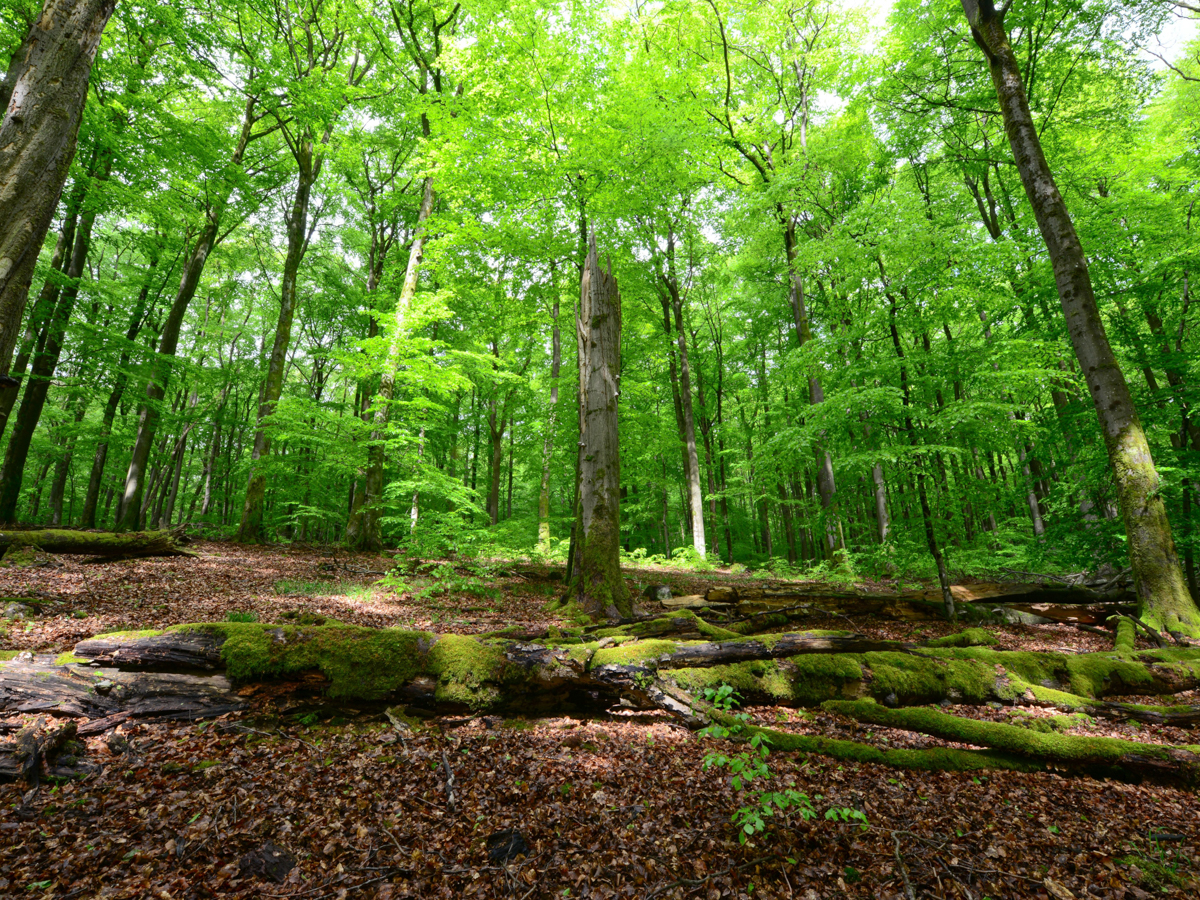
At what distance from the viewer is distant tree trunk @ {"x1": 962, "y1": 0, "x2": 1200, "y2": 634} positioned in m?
6.24

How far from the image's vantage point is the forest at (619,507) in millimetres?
2912

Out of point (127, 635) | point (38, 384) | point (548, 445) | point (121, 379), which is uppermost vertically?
point (121, 379)

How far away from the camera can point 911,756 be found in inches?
149

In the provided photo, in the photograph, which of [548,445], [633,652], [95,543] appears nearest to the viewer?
[633,652]

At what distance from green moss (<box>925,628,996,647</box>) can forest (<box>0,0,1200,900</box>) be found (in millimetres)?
52

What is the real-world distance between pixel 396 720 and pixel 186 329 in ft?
104

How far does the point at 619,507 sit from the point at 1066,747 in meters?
6.34

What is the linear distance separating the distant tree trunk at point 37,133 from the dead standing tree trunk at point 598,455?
6.25 metres

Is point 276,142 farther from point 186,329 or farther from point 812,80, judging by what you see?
point 812,80

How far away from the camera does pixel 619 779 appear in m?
3.55

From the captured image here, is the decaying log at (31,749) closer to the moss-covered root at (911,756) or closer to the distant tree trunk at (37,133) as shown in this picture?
the distant tree trunk at (37,133)

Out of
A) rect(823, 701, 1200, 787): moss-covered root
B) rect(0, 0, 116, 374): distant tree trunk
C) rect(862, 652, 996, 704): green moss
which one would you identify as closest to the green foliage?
rect(823, 701, 1200, 787): moss-covered root

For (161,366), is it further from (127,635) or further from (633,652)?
(633,652)

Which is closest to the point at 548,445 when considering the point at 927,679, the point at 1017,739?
the point at 927,679
